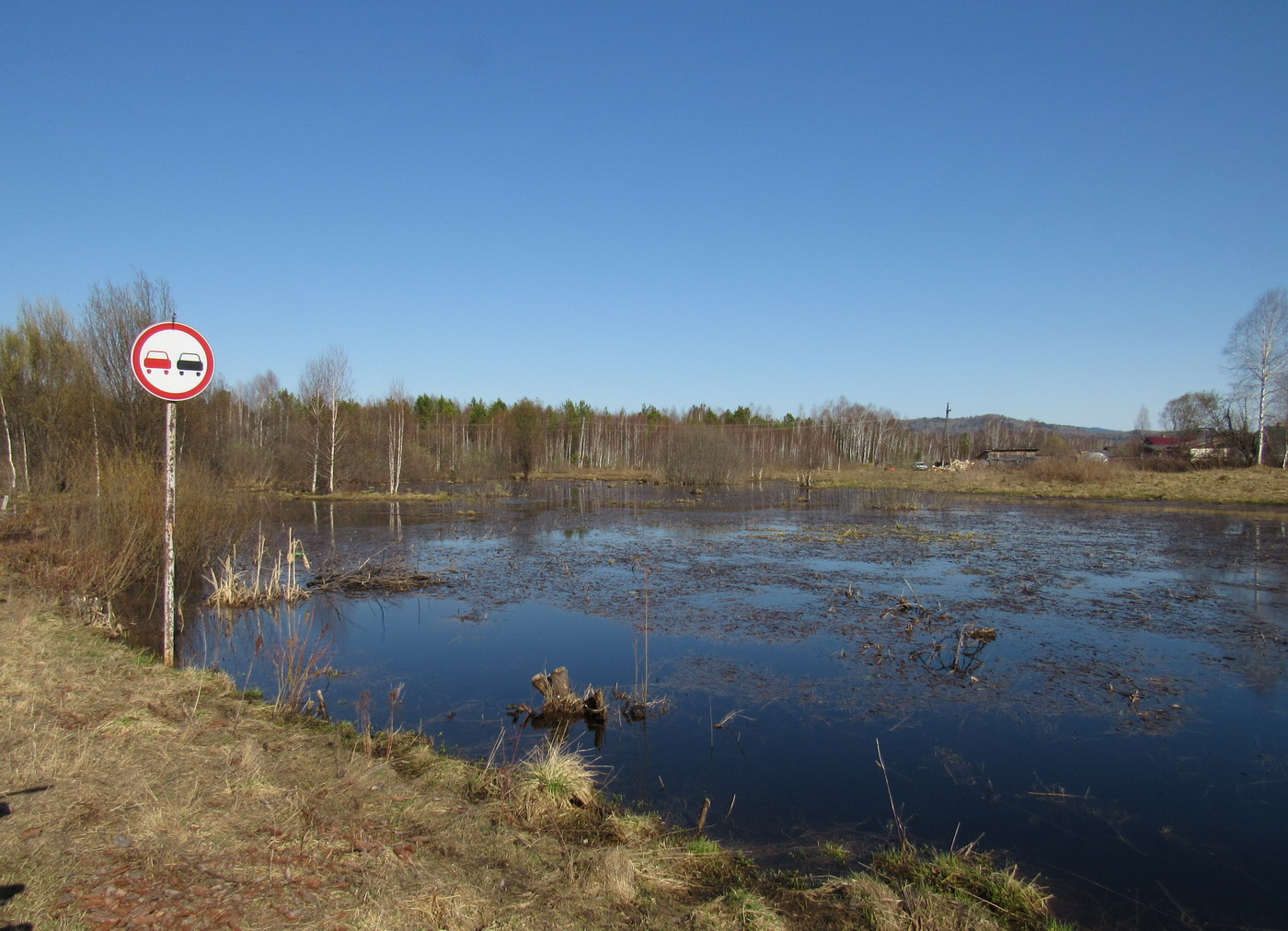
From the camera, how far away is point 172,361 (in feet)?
20.9

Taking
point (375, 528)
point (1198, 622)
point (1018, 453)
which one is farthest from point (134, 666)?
point (1018, 453)

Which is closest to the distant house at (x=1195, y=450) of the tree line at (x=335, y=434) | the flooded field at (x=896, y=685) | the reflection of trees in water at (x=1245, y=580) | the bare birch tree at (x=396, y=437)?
the tree line at (x=335, y=434)

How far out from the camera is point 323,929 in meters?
3.02

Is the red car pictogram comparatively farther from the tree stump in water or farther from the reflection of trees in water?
the reflection of trees in water

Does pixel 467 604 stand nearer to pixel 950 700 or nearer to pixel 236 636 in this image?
pixel 236 636

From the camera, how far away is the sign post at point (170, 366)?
6.23m

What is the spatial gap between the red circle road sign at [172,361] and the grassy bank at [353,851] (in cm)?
263

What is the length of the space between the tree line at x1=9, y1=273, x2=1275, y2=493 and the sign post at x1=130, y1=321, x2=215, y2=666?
572 cm

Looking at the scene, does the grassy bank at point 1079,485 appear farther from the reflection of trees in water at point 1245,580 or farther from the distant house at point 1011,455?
the distant house at point 1011,455

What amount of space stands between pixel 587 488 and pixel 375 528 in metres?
23.3

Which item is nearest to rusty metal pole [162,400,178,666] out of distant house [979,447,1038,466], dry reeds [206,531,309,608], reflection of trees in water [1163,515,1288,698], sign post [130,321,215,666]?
sign post [130,321,215,666]

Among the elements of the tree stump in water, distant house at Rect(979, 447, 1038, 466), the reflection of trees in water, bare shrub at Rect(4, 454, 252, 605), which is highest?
distant house at Rect(979, 447, 1038, 466)

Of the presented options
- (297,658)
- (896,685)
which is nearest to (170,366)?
(297,658)

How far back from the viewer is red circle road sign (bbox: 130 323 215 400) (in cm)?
623
